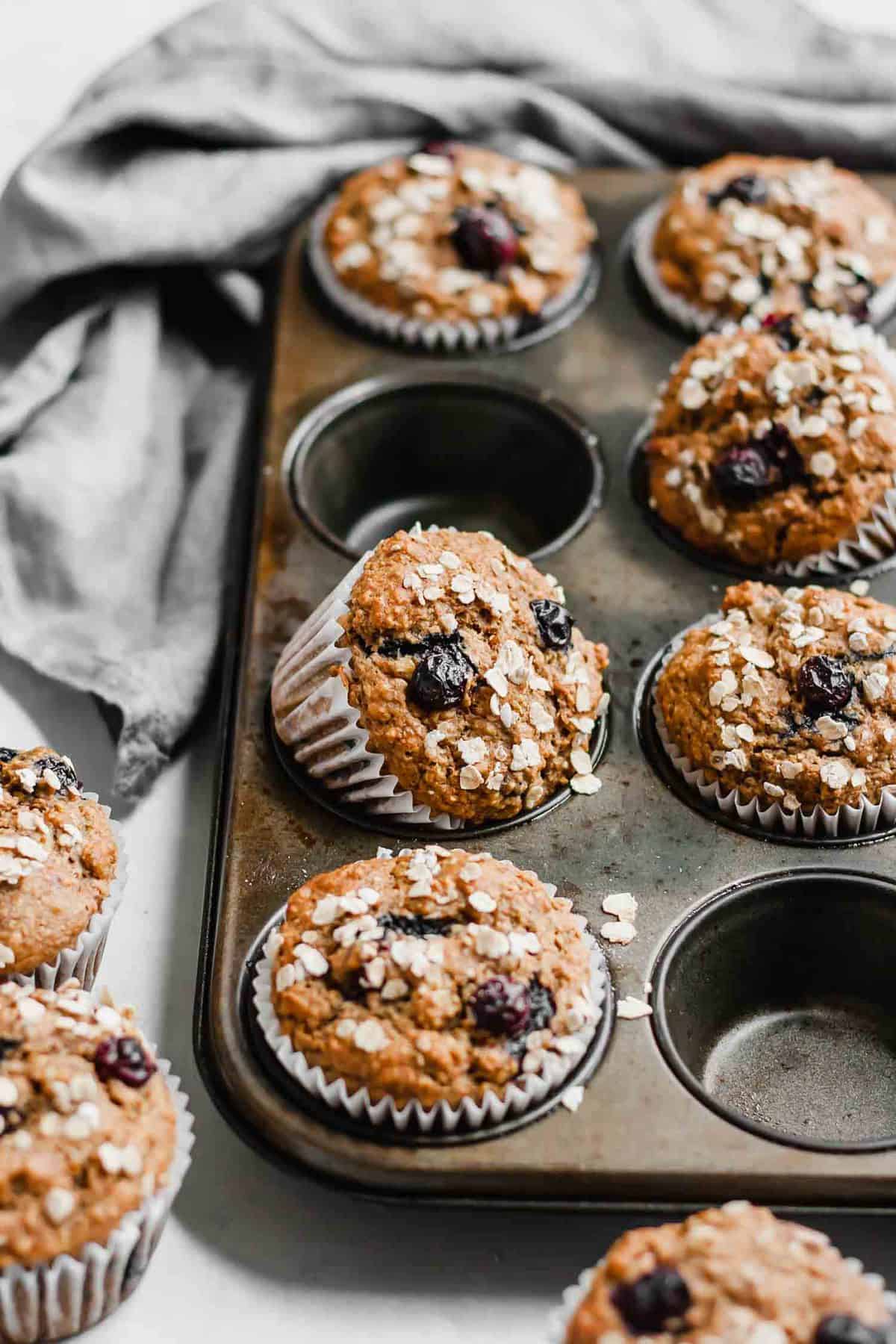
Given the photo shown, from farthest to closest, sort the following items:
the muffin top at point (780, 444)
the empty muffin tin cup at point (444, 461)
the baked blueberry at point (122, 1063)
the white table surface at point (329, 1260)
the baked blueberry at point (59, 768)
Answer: the empty muffin tin cup at point (444, 461)
the muffin top at point (780, 444)
the baked blueberry at point (59, 768)
the white table surface at point (329, 1260)
the baked blueberry at point (122, 1063)

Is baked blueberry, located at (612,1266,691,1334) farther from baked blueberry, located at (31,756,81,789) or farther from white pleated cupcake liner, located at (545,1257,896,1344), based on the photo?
baked blueberry, located at (31,756,81,789)

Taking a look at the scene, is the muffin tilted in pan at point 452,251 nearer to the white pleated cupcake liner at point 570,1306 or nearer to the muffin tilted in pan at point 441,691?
the muffin tilted in pan at point 441,691

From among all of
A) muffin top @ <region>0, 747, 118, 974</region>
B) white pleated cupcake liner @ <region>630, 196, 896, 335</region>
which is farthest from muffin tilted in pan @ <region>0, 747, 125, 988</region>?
white pleated cupcake liner @ <region>630, 196, 896, 335</region>

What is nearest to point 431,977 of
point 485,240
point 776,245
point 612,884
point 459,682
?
point 612,884

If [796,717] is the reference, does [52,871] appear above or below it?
above

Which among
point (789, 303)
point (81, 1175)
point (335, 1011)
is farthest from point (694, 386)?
point (81, 1175)

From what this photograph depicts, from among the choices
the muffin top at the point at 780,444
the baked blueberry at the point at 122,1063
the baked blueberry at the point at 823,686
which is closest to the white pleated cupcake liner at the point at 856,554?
the muffin top at the point at 780,444

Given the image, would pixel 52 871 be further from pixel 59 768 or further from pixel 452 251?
pixel 452 251
